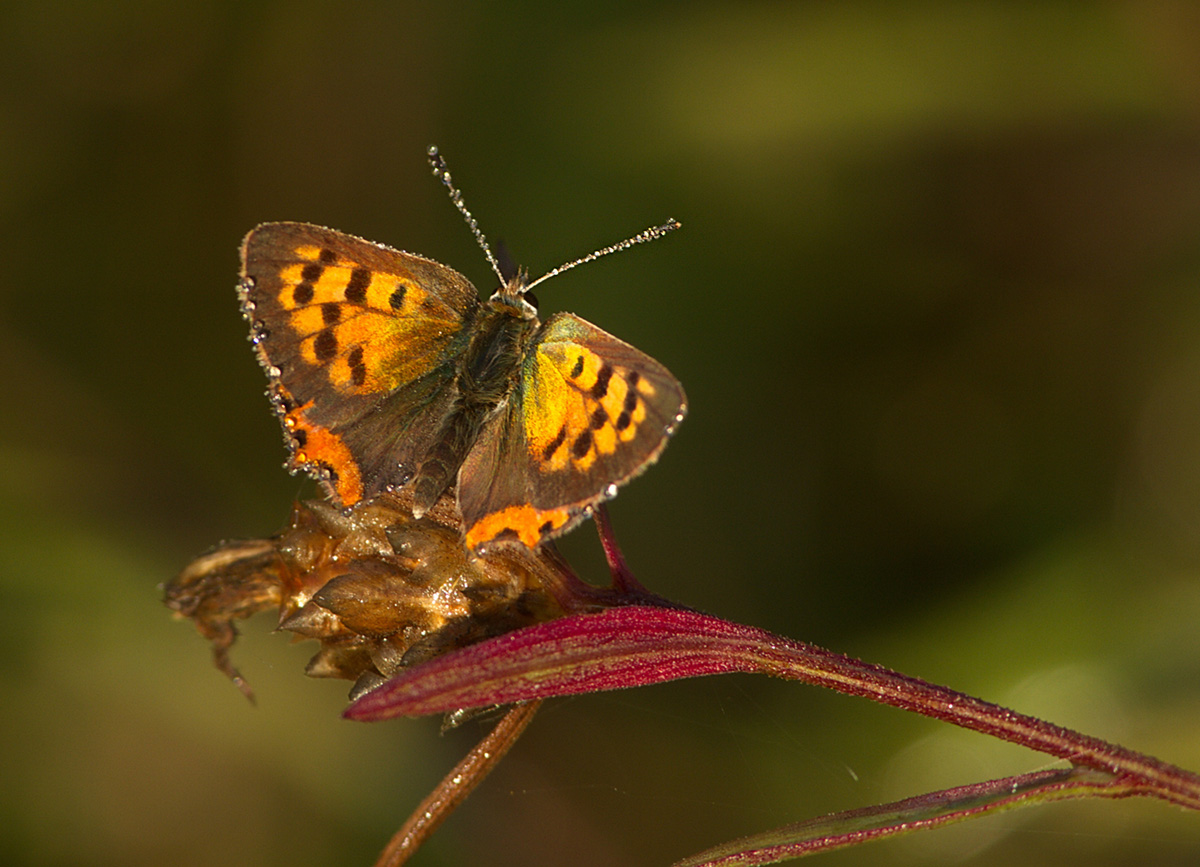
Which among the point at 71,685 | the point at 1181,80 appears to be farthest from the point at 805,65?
the point at 71,685

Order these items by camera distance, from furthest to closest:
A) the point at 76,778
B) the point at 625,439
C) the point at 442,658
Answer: the point at 76,778, the point at 625,439, the point at 442,658

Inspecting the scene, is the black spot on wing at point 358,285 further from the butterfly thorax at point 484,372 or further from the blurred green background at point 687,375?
the blurred green background at point 687,375

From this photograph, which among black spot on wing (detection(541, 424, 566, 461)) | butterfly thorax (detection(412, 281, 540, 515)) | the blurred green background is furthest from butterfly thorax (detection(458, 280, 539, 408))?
the blurred green background

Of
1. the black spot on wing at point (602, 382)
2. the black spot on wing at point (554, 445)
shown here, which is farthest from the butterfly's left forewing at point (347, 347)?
the black spot on wing at point (602, 382)

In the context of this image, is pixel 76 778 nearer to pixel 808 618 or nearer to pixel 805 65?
pixel 808 618

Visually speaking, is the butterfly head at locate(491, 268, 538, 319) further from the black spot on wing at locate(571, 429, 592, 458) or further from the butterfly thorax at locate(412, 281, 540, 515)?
the black spot on wing at locate(571, 429, 592, 458)

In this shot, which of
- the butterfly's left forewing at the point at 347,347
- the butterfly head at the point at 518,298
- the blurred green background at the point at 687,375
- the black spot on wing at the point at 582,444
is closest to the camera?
the black spot on wing at the point at 582,444

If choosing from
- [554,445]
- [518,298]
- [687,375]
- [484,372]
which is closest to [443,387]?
[484,372]
